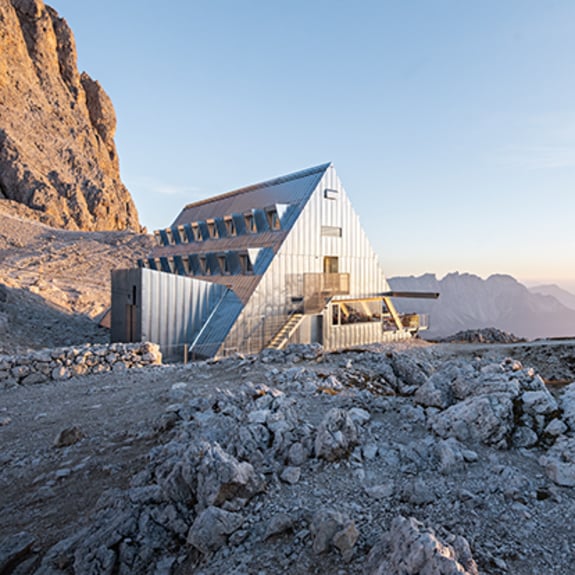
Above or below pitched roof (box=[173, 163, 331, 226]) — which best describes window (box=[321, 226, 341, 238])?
below

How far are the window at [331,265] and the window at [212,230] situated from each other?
8652 mm

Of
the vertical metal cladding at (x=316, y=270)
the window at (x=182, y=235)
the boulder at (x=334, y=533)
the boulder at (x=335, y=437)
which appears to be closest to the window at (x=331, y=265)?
the vertical metal cladding at (x=316, y=270)

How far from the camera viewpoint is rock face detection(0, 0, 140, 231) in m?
69.8

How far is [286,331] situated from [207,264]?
7877mm

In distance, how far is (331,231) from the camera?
24.8m

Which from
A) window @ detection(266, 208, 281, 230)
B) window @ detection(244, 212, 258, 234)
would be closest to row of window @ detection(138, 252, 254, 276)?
window @ detection(244, 212, 258, 234)

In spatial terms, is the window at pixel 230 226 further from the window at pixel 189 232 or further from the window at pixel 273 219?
the window at pixel 189 232

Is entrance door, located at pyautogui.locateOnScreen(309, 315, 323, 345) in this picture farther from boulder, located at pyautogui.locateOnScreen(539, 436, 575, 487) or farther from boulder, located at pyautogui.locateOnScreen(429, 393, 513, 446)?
boulder, located at pyautogui.locateOnScreen(539, 436, 575, 487)

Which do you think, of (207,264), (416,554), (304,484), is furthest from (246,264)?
(416,554)

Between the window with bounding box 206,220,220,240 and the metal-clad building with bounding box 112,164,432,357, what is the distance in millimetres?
76

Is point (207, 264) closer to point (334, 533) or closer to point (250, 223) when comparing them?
point (250, 223)

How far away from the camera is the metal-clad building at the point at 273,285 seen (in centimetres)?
2050

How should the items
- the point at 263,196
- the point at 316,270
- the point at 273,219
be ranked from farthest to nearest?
the point at 263,196
the point at 316,270
the point at 273,219

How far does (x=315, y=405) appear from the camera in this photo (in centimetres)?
832
